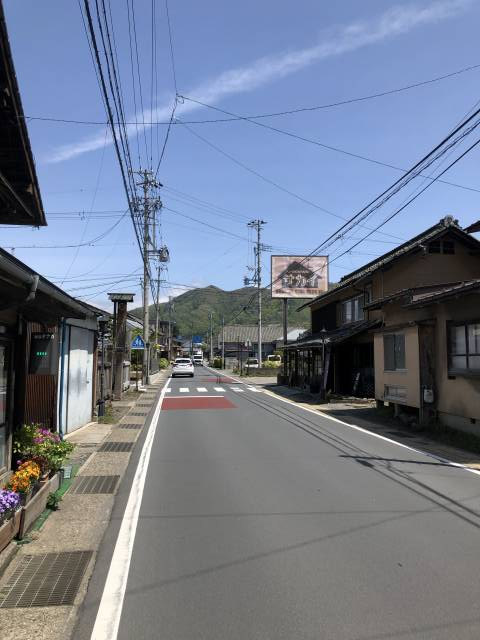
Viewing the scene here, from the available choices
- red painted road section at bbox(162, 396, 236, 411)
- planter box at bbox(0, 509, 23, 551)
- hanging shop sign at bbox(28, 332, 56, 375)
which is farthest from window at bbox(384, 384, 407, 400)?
planter box at bbox(0, 509, 23, 551)

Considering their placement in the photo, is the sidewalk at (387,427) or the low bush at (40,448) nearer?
the low bush at (40,448)

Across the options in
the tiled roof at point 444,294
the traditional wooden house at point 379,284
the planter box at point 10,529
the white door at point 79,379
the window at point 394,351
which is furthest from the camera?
the traditional wooden house at point 379,284

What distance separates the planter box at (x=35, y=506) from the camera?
19.2ft

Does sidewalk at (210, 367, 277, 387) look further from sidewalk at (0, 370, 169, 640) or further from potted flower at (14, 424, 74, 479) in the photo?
potted flower at (14, 424, 74, 479)

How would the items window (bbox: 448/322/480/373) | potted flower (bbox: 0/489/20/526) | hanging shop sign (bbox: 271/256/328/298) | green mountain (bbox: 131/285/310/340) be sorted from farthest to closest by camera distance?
green mountain (bbox: 131/285/310/340)
hanging shop sign (bbox: 271/256/328/298)
window (bbox: 448/322/480/373)
potted flower (bbox: 0/489/20/526)

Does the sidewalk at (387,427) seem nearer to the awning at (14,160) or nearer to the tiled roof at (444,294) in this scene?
the tiled roof at (444,294)

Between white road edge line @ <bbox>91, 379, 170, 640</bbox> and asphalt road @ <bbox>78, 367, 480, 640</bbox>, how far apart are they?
0.07 metres

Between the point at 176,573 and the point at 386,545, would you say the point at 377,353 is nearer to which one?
the point at 386,545

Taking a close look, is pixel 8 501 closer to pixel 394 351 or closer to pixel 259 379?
pixel 394 351

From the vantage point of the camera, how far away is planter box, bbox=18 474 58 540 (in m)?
5.87

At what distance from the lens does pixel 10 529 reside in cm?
547

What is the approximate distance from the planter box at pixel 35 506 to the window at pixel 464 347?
9.67 m

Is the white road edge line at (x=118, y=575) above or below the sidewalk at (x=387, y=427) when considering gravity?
below

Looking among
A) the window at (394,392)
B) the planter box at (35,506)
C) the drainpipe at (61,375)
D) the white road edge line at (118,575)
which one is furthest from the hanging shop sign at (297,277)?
the planter box at (35,506)
